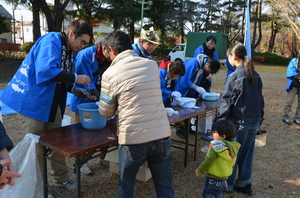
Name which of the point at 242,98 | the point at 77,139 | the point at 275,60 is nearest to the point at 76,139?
the point at 77,139

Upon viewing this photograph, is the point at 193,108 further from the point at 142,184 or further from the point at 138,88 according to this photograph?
the point at 138,88

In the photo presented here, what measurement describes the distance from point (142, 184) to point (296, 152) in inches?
102

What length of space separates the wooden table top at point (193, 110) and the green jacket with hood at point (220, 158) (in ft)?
1.89

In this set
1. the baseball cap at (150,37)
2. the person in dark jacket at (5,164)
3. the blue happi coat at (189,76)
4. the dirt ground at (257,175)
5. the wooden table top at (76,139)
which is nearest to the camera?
the person in dark jacket at (5,164)

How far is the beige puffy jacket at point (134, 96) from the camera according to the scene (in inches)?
60.4

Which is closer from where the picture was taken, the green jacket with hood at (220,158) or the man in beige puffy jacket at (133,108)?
the man in beige puffy jacket at (133,108)

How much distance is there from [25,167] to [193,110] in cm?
196

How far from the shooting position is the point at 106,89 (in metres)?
1.60

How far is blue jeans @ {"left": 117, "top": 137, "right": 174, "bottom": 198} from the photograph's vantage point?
5.29ft

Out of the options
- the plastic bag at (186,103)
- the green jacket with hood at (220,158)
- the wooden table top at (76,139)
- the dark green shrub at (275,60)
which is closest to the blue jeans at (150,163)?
the wooden table top at (76,139)

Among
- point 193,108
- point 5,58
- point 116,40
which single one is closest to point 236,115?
point 193,108

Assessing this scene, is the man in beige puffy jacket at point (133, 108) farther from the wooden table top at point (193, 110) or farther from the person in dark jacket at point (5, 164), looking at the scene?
the wooden table top at point (193, 110)

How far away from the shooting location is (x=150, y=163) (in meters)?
1.77

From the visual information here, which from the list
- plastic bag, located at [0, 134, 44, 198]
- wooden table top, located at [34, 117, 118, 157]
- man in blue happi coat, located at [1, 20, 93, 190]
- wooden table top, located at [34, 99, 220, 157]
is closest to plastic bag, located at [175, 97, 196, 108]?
wooden table top, located at [34, 99, 220, 157]
